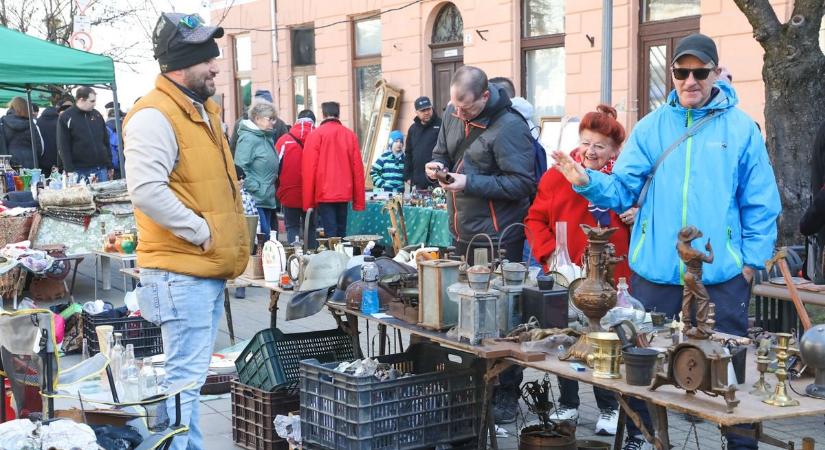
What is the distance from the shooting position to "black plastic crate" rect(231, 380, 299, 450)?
4.94 metres

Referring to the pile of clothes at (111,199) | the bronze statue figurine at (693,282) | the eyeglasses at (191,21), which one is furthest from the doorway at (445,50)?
the bronze statue figurine at (693,282)

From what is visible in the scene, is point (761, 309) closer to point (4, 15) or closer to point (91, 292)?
point (91, 292)

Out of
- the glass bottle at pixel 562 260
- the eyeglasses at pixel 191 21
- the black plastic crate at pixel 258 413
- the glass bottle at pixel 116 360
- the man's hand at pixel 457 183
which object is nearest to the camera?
the eyeglasses at pixel 191 21

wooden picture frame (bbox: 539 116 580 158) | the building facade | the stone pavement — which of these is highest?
the building facade

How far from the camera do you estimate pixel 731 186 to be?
12.9 feet

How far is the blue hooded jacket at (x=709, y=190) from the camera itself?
394 cm

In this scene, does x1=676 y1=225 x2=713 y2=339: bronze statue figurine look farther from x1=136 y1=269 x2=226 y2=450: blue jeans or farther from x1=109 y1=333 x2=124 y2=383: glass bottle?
x1=109 y1=333 x2=124 y2=383: glass bottle

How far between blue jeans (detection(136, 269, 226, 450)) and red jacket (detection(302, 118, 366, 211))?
5.64 metres

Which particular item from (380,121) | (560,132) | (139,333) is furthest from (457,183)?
(380,121)

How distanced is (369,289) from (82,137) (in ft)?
25.8

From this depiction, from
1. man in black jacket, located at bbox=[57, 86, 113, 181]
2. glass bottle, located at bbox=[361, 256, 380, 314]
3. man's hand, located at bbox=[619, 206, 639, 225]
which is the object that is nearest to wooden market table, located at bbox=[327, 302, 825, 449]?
glass bottle, located at bbox=[361, 256, 380, 314]

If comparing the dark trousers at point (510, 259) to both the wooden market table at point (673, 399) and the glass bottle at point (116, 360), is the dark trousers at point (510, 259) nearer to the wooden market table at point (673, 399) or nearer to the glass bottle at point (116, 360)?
the wooden market table at point (673, 399)

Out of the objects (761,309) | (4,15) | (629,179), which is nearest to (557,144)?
(761,309)

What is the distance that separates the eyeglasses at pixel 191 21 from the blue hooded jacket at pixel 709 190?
5.50 feet
